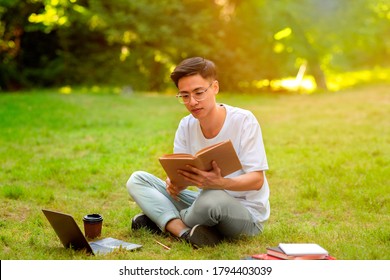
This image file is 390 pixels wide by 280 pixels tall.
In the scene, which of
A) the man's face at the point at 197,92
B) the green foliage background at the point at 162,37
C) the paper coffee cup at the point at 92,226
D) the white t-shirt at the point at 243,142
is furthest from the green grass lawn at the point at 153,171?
the green foliage background at the point at 162,37

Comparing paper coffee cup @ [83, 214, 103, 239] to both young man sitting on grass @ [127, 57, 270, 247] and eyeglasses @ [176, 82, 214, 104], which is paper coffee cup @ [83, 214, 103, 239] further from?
eyeglasses @ [176, 82, 214, 104]

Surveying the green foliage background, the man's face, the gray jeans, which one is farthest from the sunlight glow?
the man's face

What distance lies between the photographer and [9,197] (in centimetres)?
666

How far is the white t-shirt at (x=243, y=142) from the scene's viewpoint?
4.73 metres

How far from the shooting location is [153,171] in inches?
327

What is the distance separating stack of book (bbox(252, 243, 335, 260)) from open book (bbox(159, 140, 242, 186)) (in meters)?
0.62

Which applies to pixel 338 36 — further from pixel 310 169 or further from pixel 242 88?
pixel 310 169

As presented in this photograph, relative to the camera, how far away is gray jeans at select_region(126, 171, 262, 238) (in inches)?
184

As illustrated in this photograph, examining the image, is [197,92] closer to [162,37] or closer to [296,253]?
[296,253]

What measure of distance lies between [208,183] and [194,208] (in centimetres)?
35

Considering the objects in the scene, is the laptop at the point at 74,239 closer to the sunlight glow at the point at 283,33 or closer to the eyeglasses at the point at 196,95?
the eyeglasses at the point at 196,95
